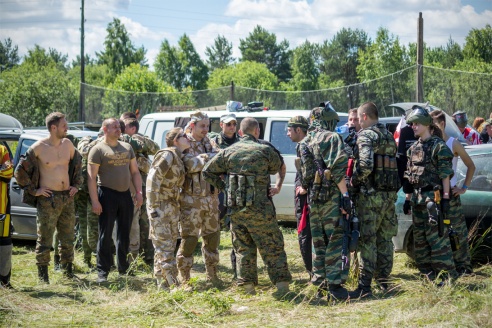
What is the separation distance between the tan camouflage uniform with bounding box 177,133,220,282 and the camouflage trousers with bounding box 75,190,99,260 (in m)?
1.94

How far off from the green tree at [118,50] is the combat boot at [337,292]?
73570mm

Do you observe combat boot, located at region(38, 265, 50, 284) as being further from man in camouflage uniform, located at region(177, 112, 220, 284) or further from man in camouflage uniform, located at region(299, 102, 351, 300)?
man in camouflage uniform, located at region(299, 102, 351, 300)

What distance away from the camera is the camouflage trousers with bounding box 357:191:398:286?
648 cm

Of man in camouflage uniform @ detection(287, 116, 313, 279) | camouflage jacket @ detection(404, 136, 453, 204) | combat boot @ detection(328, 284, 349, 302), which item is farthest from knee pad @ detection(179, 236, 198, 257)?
camouflage jacket @ detection(404, 136, 453, 204)

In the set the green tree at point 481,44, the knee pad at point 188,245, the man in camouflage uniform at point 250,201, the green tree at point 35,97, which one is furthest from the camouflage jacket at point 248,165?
the green tree at point 481,44

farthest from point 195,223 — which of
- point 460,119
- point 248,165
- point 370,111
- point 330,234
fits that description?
point 460,119

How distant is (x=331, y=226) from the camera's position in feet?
21.1

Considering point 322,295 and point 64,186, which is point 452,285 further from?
point 64,186

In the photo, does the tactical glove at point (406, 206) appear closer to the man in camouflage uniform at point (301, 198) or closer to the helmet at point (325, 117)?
the man in camouflage uniform at point (301, 198)

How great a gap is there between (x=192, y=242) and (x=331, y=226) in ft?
5.21

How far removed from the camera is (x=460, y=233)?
6977 mm

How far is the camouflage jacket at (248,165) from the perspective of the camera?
21.2 feet

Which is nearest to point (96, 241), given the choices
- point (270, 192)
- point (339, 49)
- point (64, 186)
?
point (64, 186)

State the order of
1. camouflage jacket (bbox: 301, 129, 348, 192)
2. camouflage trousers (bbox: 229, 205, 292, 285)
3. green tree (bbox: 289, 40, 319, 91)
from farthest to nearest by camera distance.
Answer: green tree (bbox: 289, 40, 319, 91) → camouflage trousers (bbox: 229, 205, 292, 285) → camouflage jacket (bbox: 301, 129, 348, 192)
